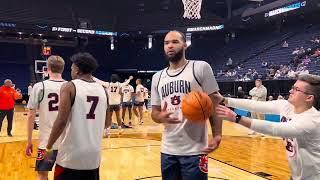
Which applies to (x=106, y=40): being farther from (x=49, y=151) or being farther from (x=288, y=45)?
(x=49, y=151)

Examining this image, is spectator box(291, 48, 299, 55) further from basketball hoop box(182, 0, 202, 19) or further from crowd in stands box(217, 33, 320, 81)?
basketball hoop box(182, 0, 202, 19)

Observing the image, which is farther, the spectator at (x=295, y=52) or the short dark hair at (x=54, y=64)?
the spectator at (x=295, y=52)

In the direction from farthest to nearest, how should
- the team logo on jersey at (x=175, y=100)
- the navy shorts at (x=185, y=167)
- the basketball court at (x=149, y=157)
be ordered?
the basketball court at (x=149, y=157) < the team logo on jersey at (x=175, y=100) < the navy shorts at (x=185, y=167)

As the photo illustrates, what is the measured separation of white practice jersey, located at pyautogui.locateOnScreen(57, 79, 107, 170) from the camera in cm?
330

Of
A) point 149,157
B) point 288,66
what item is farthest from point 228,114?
point 288,66

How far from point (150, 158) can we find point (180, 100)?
5448mm

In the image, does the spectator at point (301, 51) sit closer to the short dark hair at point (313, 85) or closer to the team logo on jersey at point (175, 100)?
the short dark hair at point (313, 85)

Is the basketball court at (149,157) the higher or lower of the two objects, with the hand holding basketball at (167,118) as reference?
lower

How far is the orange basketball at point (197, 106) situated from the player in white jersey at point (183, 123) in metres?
0.16

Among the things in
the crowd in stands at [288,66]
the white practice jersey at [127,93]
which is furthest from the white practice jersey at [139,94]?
the crowd in stands at [288,66]

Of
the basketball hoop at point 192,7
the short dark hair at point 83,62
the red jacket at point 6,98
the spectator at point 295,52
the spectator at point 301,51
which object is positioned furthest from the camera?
the spectator at point 295,52

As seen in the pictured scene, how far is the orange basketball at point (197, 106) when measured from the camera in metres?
2.98

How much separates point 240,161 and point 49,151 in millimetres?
5571

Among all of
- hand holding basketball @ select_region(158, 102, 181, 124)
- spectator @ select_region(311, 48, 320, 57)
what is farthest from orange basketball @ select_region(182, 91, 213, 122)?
spectator @ select_region(311, 48, 320, 57)
